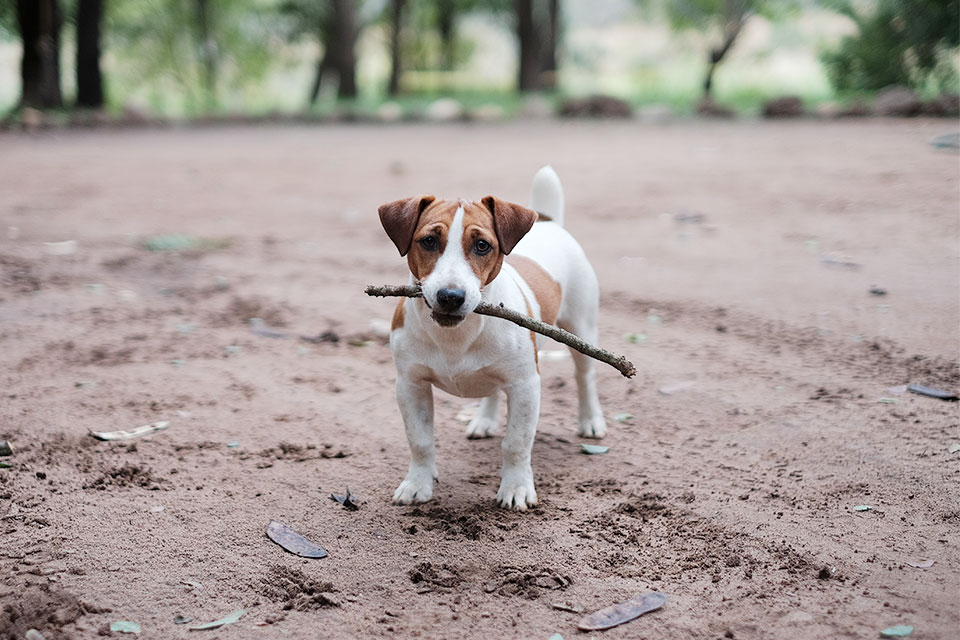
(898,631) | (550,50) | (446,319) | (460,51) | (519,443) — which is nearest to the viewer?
(898,631)

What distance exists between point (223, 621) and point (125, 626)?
1.04ft

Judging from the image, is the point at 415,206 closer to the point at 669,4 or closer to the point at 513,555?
the point at 513,555

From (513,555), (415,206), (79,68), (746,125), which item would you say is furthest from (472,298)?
(79,68)

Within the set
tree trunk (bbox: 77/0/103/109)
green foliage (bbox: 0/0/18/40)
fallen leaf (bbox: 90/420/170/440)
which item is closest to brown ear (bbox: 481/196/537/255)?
fallen leaf (bbox: 90/420/170/440)

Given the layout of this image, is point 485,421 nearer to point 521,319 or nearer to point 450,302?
point 521,319

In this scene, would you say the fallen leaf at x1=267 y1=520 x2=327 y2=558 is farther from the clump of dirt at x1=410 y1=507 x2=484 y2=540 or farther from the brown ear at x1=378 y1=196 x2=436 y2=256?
the brown ear at x1=378 y1=196 x2=436 y2=256

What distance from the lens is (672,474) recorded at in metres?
4.42

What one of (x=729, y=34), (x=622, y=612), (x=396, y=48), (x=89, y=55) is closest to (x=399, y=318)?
(x=622, y=612)

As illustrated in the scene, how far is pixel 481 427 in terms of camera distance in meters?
5.01

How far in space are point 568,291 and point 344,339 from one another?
2244 mm

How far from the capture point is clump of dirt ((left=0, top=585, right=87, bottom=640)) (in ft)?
10.4

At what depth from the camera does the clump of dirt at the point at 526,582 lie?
3.45 meters

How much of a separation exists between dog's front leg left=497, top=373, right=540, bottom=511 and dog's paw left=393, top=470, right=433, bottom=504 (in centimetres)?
32

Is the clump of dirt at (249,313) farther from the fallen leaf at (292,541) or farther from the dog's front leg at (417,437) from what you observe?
the fallen leaf at (292,541)
